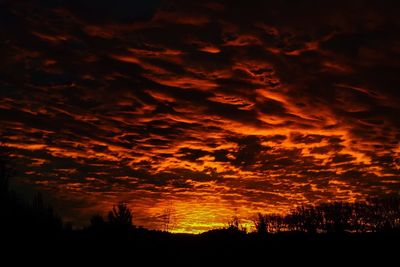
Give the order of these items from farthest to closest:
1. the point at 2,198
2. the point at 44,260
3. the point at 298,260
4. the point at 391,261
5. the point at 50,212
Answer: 1. the point at 50,212
2. the point at 2,198
3. the point at 298,260
4. the point at 391,261
5. the point at 44,260

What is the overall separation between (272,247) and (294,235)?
11.7 ft

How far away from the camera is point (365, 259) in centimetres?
1727

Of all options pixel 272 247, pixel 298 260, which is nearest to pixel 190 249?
pixel 272 247

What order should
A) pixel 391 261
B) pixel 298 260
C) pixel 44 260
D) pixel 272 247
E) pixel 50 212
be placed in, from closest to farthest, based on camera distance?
pixel 44 260 → pixel 391 261 → pixel 298 260 → pixel 272 247 → pixel 50 212

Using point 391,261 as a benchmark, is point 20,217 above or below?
above

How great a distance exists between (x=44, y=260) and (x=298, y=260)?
10.6 m

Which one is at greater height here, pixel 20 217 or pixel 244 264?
pixel 20 217

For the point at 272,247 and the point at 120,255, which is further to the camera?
the point at 272,247

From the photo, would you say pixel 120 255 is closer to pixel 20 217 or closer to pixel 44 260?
pixel 44 260

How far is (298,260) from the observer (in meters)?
17.8

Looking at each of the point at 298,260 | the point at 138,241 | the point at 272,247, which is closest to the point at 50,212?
the point at 138,241

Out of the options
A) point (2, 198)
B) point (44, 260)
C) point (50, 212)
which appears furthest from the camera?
point (50, 212)

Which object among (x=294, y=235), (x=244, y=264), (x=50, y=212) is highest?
(x=50, y=212)

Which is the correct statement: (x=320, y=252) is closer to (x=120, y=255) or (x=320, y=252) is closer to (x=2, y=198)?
(x=120, y=255)
